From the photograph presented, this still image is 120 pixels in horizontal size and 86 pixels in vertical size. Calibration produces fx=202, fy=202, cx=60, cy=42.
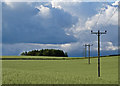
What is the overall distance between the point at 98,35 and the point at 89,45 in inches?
1270

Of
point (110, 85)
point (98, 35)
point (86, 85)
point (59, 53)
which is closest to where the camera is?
point (86, 85)

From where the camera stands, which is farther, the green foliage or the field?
the green foliage

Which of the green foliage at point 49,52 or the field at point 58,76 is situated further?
the green foliage at point 49,52

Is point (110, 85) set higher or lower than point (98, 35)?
lower

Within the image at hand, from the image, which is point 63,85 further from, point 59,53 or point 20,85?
point 59,53

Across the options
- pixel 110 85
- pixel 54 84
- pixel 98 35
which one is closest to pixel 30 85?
pixel 54 84

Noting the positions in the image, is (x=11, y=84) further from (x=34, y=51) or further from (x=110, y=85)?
(x=34, y=51)

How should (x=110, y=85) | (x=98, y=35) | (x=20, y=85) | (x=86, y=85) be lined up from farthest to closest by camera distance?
(x=98, y=35) → (x=110, y=85) → (x=86, y=85) → (x=20, y=85)

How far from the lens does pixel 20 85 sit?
1691cm

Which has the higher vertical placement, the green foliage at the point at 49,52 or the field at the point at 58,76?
the green foliage at the point at 49,52

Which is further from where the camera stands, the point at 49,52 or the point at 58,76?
the point at 49,52

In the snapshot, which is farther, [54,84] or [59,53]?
[59,53]

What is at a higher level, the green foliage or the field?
the green foliage

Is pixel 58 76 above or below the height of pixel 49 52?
below
